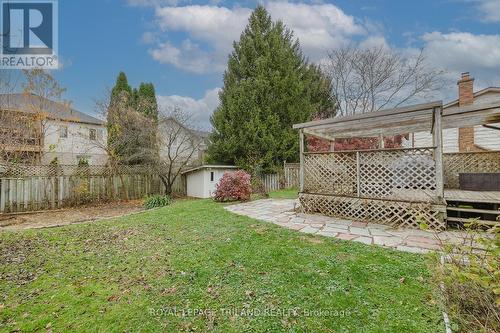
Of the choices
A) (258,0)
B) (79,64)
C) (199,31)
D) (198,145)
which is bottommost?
(198,145)

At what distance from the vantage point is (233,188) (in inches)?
366

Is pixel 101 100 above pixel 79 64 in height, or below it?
below

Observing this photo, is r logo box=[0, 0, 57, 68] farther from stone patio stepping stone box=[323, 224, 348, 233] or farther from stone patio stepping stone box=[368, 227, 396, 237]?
stone patio stepping stone box=[368, 227, 396, 237]

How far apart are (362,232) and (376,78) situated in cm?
1670

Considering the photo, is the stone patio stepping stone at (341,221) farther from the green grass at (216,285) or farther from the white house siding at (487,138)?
the white house siding at (487,138)

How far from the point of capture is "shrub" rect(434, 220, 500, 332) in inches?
76.6

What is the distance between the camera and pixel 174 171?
15133 mm

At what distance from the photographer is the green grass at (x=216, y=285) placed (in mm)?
2350

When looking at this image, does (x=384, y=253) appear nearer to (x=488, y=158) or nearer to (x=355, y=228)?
(x=355, y=228)

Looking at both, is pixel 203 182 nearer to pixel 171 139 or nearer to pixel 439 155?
pixel 171 139

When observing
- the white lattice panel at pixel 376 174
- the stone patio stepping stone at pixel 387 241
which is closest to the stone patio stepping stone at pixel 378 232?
the stone patio stepping stone at pixel 387 241

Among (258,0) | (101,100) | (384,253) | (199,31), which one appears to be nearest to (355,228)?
(384,253)

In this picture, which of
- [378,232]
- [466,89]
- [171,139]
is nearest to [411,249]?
[378,232]

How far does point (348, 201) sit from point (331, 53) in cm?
1688
